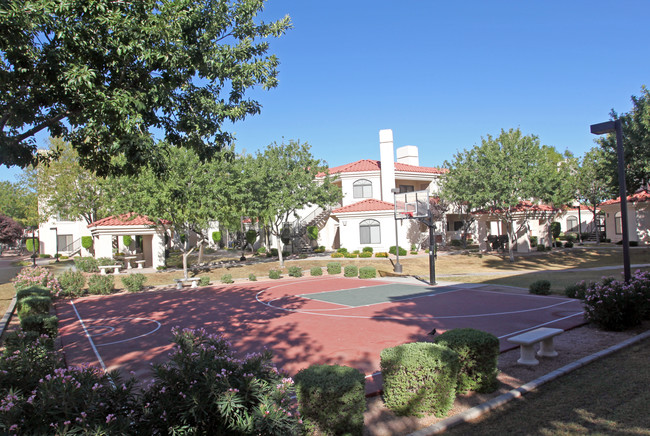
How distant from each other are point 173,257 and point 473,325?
36078 mm

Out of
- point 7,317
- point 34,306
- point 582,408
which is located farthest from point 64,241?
point 582,408

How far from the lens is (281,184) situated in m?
33.3

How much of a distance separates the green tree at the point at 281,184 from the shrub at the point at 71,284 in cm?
1250

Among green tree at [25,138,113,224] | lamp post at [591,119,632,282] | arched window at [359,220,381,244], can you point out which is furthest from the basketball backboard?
green tree at [25,138,113,224]

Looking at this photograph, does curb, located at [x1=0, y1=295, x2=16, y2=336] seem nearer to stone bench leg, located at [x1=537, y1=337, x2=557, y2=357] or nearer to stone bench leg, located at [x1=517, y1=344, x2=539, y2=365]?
stone bench leg, located at [x1=517, y1=344, x2=539, y2=365]

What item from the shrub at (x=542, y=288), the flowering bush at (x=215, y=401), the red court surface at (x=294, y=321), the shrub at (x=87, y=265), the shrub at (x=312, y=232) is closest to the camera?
the flowering bush at (x=215, y=401)

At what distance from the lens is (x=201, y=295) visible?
21.5m

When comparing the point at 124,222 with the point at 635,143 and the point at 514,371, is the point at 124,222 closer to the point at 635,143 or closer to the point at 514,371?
the point at 514,371

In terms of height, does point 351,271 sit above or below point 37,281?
below

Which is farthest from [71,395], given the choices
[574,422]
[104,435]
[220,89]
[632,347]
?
[632,347]

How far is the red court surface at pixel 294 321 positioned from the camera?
9984 mm

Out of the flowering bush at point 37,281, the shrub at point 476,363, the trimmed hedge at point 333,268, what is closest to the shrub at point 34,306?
the flowering bush at point 37,281

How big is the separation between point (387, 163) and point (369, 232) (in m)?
7.39

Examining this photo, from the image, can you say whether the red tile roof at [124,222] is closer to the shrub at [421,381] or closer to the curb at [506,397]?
the shrub at [421,381]
